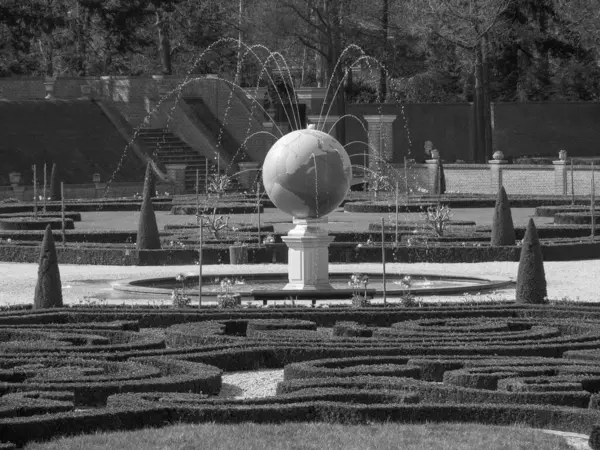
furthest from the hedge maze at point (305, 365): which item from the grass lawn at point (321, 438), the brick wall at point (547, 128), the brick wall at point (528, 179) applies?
the brick wall at point (547, 128)

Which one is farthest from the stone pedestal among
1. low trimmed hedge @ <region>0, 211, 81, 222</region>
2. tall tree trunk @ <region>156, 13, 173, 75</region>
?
tall tree trunk @ <region>156, 13, 173, 75</region>

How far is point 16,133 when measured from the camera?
53188mm

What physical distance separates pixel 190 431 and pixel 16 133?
4381cm

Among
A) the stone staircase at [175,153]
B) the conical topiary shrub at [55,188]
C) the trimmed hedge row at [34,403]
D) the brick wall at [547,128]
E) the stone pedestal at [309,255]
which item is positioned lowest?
the trimmed hedge row at [34,403]

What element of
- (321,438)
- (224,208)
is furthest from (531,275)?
(224,208)

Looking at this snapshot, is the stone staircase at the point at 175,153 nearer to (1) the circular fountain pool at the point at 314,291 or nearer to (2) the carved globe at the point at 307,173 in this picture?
(1) the circular fountain pool at the point at 314,291

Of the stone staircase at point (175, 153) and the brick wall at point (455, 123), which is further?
the brick wall at point (455, 123)

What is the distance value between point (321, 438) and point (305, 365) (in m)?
2.49

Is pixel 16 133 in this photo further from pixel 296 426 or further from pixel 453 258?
pixel 296 426

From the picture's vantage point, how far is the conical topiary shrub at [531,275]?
58.2ft

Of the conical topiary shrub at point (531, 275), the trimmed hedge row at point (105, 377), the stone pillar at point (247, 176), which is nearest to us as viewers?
the trimmed hedge row at point (105, 377)

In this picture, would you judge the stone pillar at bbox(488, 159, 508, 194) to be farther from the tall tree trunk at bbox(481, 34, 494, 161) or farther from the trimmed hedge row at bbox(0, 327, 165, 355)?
the trimmed hedge row at bbox(0, 327, 165, 355)

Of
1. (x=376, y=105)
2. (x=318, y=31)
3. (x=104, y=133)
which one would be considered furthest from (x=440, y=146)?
(x=104, y=133)

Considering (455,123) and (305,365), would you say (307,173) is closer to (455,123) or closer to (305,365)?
(305,365)
